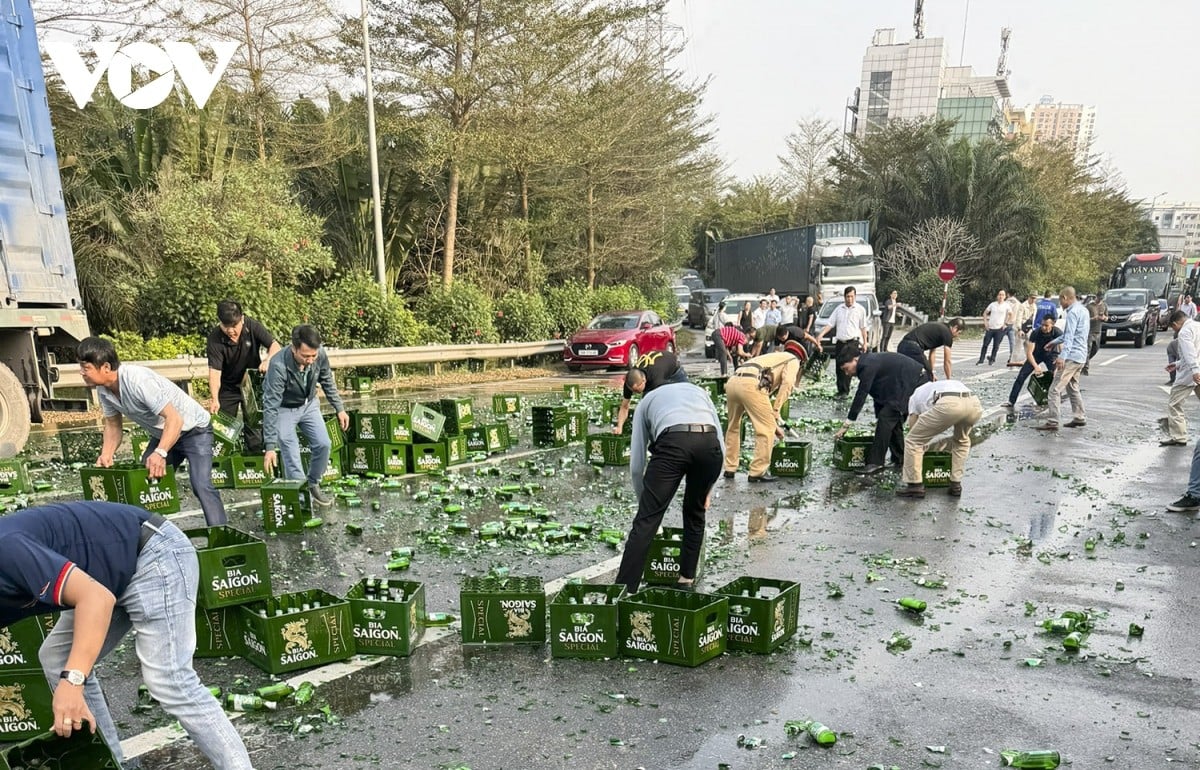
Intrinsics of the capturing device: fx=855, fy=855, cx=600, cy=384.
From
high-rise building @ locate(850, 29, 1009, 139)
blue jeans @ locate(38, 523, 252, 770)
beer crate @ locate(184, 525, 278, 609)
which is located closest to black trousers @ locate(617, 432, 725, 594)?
beer crate @ locate(184, 525, 278, 609)

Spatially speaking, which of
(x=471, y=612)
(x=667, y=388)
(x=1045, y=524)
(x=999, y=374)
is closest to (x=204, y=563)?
(x=471, y=612)

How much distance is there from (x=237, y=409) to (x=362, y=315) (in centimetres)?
1076

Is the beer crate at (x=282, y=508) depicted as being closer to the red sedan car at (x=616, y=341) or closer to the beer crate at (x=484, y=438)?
the beer crate at (x=484, y=438)

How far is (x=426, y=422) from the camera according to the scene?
34.2ft

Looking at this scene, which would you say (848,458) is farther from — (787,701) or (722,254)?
(722,254)

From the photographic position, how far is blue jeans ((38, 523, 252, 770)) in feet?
11.4

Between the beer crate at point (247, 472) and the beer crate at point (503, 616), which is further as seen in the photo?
the beer crate at point (247, 472)

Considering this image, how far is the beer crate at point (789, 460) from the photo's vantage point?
1040 cm

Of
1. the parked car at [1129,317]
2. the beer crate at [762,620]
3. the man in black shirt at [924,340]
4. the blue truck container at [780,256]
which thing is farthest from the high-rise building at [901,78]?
the beer crate at [762,620]

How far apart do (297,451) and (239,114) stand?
15480 mm

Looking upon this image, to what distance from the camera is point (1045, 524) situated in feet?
27.9

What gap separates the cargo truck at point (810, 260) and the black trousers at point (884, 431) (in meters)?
14.2

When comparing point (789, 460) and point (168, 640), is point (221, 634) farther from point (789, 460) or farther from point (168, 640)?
point (789, 460)

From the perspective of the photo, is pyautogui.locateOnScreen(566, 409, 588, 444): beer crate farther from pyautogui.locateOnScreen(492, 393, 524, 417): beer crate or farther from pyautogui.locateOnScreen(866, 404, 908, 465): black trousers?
pyautogui.locateOnScreen(866, 404, 908, 465): black trousers
